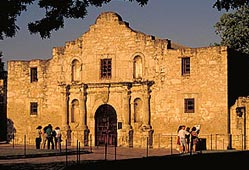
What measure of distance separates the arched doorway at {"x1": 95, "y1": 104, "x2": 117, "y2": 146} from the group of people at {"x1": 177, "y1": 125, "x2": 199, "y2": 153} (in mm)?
7466

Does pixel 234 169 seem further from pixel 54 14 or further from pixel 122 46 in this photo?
pixel 122 46

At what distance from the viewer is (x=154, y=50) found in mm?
40906

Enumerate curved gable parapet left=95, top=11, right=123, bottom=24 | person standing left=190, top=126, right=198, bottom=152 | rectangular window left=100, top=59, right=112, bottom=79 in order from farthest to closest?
rectangular window left=100, top=59, right=112, bottom=79 → curved gable parapet left=95, top=11, right=123, bottom=24 → person standing left=190, top=126, right=198, bottom=152

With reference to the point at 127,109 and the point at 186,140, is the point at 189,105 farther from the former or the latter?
the point at 186,140

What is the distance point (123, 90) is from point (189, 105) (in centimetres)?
→ 500

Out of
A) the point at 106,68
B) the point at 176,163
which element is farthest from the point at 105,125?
the point at 176,163

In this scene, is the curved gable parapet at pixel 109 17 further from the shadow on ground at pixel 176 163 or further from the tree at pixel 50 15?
the tree at pixel 50 15

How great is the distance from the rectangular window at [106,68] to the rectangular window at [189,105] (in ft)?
20.5

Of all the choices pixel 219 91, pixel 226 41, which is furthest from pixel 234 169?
pixel 226 41

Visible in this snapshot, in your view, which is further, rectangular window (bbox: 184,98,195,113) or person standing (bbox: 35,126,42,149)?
person standing (bbox: 35,126,42,149)

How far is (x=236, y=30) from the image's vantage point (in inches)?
2042

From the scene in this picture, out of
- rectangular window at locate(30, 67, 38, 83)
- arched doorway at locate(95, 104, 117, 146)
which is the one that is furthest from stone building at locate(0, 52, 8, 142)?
arched doorway at locate(95, 104, 117, 146)

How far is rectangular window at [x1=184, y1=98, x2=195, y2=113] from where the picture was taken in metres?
39.2

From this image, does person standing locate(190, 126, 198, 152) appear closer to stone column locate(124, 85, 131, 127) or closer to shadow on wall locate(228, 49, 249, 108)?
shadow on wall locate(228, 49, 249, 108)
